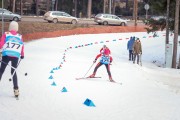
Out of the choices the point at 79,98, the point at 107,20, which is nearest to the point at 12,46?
the point at 79,98

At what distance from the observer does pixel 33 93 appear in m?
11.2

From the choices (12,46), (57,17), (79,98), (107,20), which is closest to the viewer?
(12,46)

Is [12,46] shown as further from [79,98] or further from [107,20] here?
[107,20]

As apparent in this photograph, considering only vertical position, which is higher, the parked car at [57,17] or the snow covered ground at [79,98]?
the parked car at [57,17]

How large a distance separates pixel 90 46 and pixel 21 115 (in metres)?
28.1

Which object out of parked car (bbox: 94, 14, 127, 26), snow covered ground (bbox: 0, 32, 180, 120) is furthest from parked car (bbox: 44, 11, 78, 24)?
snow covered ground (bbox: 0, 32, 180, 120)

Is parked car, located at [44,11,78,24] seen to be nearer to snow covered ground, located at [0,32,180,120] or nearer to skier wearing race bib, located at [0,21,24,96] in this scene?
snow covered ground, located at [0,32,180,120]

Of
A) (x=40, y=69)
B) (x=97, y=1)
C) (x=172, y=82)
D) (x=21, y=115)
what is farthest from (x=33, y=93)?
(x=97, y=1)

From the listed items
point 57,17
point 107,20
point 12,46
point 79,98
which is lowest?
point 79,98

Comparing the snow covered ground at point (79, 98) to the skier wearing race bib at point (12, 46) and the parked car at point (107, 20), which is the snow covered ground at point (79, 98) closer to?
the skier wearing race bib at point (12, 46)

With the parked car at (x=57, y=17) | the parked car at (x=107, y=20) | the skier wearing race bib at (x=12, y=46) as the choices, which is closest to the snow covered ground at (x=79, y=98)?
the skier wearing race bib at (x=12, y=46)

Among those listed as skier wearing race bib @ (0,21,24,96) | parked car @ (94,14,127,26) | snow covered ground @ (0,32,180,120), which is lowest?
snow covered ground @ (0,32,180,120)

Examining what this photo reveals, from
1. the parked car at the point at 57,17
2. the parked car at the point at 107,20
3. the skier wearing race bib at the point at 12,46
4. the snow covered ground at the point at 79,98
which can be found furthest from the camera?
the parked car at the point at 107,20

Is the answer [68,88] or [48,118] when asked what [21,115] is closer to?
[48,118]
